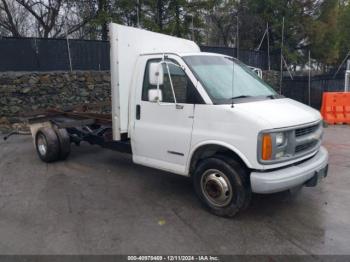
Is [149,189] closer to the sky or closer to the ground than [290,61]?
closer to the ground

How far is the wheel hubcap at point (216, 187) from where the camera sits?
14.5 feet

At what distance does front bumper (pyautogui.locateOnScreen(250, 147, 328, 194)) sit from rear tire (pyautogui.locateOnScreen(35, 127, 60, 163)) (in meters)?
4.55

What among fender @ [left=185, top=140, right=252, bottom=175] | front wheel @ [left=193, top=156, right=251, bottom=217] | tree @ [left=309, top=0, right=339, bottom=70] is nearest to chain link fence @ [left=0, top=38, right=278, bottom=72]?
fender @ [left=185, top=140, right=252, bottom=175]

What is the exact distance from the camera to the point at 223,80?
4.89 metres

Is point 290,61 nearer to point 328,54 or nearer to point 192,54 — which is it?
point 328,54

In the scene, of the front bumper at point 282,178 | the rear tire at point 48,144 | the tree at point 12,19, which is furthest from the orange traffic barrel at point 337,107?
the tree at point 12,19

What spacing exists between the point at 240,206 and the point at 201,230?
594mm

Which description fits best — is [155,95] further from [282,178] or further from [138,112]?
[282,178]

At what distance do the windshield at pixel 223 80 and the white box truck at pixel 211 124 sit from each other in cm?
2

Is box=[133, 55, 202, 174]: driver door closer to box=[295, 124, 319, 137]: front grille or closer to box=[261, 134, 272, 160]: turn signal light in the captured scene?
box=[261, 134, 272, 160]: turn signal light

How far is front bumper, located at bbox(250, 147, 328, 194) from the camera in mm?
4059

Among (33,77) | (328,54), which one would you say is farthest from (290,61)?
(33,77)

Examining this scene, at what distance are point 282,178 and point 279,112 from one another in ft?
2.77

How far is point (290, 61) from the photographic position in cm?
2172
